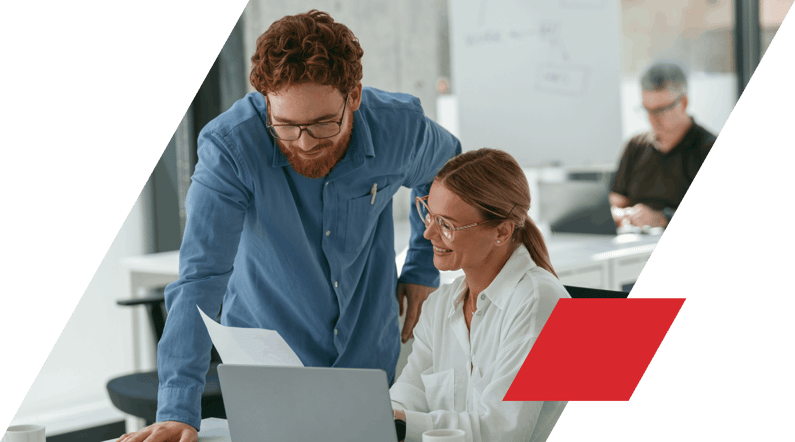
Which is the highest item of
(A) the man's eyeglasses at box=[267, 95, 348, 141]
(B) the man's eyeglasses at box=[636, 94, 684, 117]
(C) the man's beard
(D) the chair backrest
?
(B) the man's eyeglasses at box=[636, 94, 684, 117]

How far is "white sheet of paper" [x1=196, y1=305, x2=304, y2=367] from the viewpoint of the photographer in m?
1.21

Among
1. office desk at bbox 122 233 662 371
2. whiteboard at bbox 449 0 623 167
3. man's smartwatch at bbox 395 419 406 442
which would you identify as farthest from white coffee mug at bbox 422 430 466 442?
whiteboard at bbox 449 0 623 167

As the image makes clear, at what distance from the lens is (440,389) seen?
58.2 inches

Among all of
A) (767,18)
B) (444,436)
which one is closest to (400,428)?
(444,436)

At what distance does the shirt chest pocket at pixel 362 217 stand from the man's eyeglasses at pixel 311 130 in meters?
0.26

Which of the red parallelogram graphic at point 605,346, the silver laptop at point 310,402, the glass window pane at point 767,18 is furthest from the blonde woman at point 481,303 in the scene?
the glass window pane at point 767,18

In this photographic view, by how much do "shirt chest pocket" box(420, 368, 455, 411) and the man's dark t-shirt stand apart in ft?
6.94

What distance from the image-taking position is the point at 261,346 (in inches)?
47.8

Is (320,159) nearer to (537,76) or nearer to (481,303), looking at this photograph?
(481,303)

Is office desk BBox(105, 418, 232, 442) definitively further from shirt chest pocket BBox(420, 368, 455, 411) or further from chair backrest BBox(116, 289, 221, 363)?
chair backrest BBox(116, 289, 221, 363)

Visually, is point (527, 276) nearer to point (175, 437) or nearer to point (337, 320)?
point (337, 320)

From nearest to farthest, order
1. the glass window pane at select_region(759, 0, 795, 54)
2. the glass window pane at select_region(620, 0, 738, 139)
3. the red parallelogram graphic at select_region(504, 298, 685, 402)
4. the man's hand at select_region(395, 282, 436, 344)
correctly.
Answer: the red parallelogram graphic at select_region(504, 298, 685, 402), the man's hand at select_region(395, 282, 436, 344), the glass window pane at select_region(620, 0, 738, 139), the glass window pane at select_region(759, 0, 795, 54)

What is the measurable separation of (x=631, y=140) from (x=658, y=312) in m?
2.53

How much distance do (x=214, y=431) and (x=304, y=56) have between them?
69 centimetres
